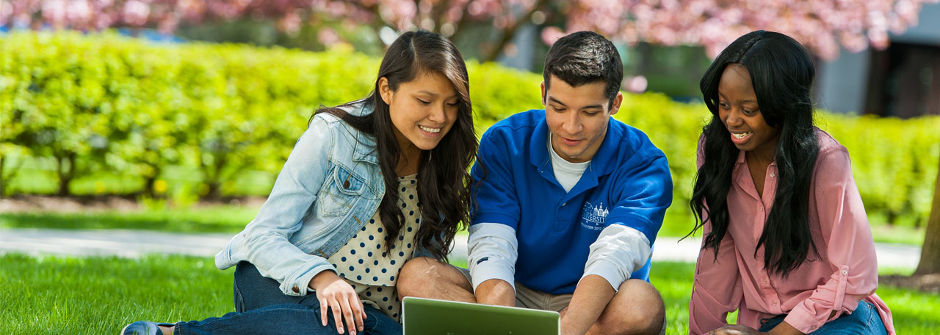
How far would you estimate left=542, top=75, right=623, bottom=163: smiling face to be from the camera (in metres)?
2.95

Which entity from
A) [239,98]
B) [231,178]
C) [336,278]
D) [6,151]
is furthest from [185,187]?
[336,278]

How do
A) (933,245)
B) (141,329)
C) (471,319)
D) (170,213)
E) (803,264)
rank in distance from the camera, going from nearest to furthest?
(471,319) < (141,329) < (803,264) < (933,245) < (170,213)

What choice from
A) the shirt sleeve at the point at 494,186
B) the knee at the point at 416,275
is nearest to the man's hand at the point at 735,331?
the shirt sleeve at the point at 494,186

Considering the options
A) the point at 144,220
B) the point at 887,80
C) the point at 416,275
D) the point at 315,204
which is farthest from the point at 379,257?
the point at 887,80

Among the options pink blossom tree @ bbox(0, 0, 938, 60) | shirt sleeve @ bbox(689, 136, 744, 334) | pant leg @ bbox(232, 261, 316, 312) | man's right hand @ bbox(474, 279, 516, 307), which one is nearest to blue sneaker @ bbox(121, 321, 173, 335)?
pant leg @ bbox(232, 261, 316, 312)

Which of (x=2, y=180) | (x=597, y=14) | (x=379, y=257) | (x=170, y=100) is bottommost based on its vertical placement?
(x=2, y=180)

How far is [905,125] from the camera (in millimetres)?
10180

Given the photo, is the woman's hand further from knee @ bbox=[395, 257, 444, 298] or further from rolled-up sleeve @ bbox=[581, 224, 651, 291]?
rolled-up sleeve @ bbox=[581, 224, 651, 291]

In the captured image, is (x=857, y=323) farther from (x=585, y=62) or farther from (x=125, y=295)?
Result: (x=125, y=295)

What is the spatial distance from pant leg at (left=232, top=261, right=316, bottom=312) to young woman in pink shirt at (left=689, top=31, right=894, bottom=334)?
53.3 inches

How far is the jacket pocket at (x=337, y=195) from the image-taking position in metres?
2.99

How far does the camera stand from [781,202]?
287 cm

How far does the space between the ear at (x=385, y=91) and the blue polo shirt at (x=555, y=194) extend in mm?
406

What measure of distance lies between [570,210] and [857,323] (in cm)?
97
